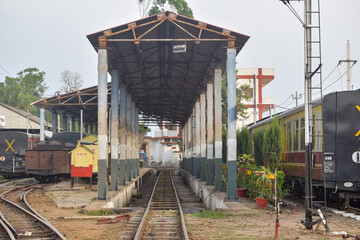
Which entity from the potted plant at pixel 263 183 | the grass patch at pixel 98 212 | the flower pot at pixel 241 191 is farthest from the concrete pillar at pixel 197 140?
the grass patch at pixel 98 212

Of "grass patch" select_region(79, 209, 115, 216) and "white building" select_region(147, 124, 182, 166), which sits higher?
"white building" select_region(147, 124, 182, 166)

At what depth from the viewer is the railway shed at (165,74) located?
48.3 ft

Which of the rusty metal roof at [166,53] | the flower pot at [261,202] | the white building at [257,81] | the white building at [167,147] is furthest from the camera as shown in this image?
the white building at [167,147]

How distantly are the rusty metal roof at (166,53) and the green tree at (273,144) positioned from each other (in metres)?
3.04

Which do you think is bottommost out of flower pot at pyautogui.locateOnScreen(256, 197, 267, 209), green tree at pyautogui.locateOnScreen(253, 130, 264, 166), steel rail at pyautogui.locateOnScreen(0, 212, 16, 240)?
steel rail at pyautogui.locateOnScreen(0, 212, 16, 240)

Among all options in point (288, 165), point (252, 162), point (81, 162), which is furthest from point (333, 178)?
point (81, 162)

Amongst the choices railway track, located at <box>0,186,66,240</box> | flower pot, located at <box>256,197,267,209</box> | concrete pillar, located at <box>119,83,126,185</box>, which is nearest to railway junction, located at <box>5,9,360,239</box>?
concrete pillar, located at <box>119,83,126,185</box>

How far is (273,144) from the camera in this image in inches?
554

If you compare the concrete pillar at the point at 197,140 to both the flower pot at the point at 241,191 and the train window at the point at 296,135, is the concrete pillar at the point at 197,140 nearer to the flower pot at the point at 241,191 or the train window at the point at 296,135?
the flower pot at the point at 241,191

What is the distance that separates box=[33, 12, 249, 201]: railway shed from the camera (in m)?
14.7

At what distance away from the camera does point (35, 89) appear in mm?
81812

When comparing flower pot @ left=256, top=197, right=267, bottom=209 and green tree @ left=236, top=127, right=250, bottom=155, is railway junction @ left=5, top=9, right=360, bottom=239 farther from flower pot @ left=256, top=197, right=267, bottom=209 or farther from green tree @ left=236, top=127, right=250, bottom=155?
green tree @ left=236, top=127, right=250, bottom=155

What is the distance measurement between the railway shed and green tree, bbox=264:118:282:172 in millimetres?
1047

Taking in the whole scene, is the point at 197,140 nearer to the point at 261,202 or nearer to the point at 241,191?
the point at 241,191
